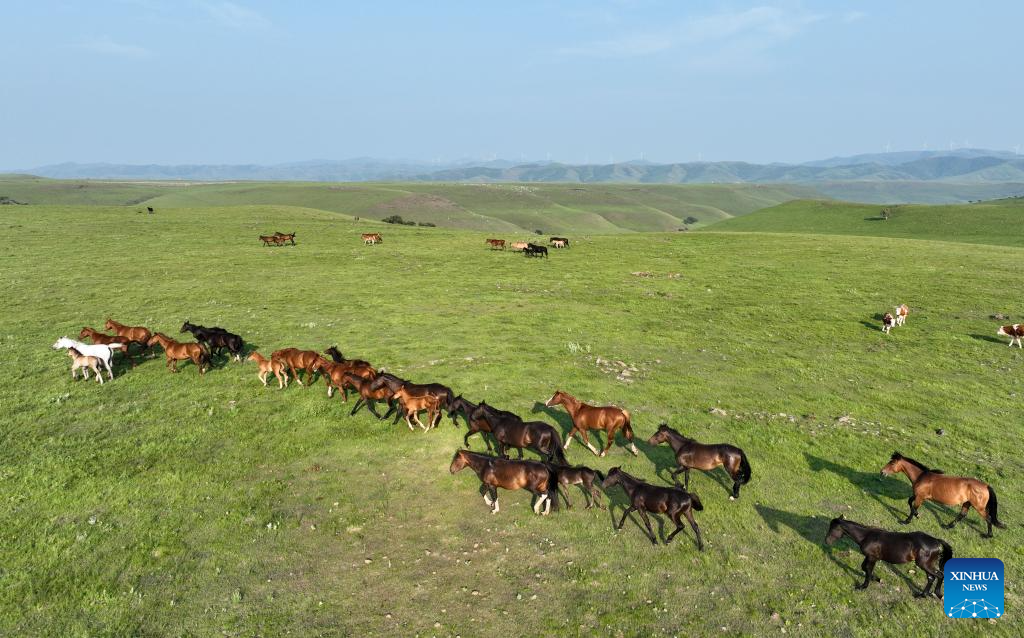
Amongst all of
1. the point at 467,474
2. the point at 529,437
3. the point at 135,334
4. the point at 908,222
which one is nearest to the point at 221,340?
the point at 135,334

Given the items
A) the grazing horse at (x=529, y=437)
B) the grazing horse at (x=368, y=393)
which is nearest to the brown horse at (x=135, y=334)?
the grazing horse at (x=368, y=393)

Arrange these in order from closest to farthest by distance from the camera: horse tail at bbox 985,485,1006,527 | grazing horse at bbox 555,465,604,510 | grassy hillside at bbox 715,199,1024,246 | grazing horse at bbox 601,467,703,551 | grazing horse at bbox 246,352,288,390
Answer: grazing horse at bbox 601,467,703,551 → horse tail at bbox 985,485,1006,527 → grazing horse at bbox 555,465,604,510 → grazing horse at bbox 246,352,288,390 → grassy hillside at bbox 715,199,1024,246

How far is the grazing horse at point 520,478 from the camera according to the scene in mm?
9531

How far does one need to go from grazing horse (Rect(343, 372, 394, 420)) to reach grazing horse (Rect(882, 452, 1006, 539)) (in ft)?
40.2

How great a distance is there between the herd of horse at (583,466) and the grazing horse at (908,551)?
0.05 ft

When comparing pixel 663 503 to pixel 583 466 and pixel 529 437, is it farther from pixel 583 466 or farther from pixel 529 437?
pixel 529 437

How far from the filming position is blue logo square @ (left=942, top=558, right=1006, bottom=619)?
7562 mm

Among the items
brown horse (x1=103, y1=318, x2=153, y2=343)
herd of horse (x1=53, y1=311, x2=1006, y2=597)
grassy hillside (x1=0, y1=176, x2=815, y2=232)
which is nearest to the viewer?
herd of horse (x1=53, y1=311, x2=1006, y2=597)

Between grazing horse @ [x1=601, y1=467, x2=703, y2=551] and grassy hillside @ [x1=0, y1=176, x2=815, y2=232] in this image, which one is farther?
grassy hillside @ [x1=0, y1=176, x2=815, y2=232]

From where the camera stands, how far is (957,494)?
925 cm

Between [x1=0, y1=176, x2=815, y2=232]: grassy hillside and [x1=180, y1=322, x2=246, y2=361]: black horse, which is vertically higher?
[x1=0, y1=176, x2=815, y2=232]: grassy hillside

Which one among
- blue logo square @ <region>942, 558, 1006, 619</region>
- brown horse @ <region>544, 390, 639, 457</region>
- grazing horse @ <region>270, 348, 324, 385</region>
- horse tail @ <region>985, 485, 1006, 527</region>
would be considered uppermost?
grazing horse @ <region>270, 348, 324, 385</region>

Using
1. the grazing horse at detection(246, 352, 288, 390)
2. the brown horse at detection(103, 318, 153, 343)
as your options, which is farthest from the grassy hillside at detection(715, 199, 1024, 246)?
the brown horse at detection(103, 318, 153, 343)

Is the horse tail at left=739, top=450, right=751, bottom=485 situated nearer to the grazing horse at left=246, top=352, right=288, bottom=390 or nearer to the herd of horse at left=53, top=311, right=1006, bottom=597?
the herd of horse at left=53, top=311, right=1006, bottom=597
